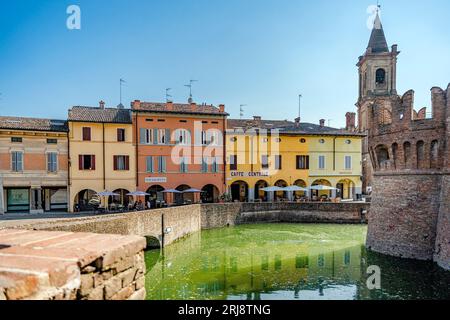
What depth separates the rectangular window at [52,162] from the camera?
27.8 meters

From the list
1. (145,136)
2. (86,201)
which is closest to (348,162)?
(145,136)

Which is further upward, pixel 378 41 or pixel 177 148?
pixel 378 41

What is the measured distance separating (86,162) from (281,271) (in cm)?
2076

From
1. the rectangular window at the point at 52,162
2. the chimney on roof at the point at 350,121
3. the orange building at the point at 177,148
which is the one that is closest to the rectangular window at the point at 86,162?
the rectangular window at the point at 52,162

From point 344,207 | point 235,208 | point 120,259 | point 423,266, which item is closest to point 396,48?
point 344,207

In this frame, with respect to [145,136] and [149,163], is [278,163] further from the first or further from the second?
[145,136]

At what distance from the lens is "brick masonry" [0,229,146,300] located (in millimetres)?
1970

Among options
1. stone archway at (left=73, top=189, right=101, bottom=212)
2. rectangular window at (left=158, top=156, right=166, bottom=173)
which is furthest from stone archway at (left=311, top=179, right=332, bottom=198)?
stone archway at (left=73, top=189, right=101, bottom=212)

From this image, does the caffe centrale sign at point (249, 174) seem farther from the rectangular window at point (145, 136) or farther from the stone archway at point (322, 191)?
the rectangular window at point (145, 136)

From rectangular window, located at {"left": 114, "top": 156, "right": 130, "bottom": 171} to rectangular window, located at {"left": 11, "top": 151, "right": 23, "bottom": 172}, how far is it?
7600mm

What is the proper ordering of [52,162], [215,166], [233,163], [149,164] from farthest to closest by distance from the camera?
[233,163]
[215,166]
[149,164]
[52,162]

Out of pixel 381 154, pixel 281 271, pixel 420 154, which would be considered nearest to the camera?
pixel 281 271

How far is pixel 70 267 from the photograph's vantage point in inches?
87.6

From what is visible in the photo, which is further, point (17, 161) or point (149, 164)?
→ point (149, 164)
